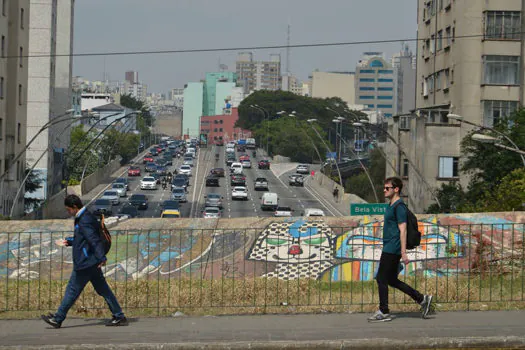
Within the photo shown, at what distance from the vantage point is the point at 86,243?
9.88 m

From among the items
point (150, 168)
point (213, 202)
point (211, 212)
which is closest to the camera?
point (211, 212)

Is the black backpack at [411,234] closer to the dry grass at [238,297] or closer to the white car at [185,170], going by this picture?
the dry grass at [238,297]

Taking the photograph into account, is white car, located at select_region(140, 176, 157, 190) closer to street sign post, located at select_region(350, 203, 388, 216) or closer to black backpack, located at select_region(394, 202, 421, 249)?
street sign post, located at select_region(350, 203, 388, 216)

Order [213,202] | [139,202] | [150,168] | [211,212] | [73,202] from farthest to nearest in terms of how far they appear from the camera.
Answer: [150,168] → [213,202] → [139,202] → [211,212] → [73,202]

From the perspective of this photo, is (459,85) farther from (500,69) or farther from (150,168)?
(150,168)

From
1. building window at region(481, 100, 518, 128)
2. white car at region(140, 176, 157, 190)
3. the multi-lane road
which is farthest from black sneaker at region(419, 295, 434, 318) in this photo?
white car at region(140, 176, 157, 190)

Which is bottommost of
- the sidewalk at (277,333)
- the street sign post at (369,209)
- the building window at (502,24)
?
the street sign post at (369,209)

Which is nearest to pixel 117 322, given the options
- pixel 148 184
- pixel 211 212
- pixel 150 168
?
pixel 211 212

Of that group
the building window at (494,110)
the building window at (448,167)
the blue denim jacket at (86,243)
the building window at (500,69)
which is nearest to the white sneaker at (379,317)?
the blue denim jacket at (86,243)

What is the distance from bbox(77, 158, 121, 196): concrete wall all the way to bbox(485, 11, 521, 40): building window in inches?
1552

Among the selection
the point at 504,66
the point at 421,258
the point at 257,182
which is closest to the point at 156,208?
the point at 257,182

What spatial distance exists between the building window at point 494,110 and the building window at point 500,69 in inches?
46.0

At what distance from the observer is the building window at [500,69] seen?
55.1m

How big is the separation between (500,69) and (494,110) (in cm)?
242
